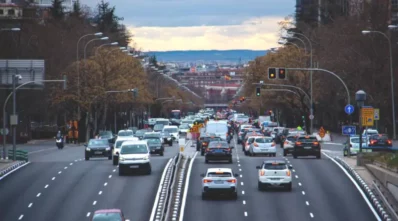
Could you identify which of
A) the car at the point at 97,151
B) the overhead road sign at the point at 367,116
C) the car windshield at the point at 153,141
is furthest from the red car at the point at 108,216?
the car windshield at the point at 153,141

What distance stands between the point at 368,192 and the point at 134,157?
1233cm

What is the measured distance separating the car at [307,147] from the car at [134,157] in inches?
622

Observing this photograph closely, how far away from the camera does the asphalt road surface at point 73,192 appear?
39.8 meters

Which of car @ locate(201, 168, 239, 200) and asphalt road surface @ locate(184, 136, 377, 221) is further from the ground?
car @ locate(201, 168, 239, 200)

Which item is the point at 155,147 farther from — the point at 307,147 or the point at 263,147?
the point at 307,147

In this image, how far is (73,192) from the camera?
45719 mm

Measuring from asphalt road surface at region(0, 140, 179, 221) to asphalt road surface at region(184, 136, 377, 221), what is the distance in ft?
7.06

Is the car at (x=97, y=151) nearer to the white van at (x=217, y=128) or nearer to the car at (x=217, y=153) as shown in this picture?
the car at (x=217, y=153)

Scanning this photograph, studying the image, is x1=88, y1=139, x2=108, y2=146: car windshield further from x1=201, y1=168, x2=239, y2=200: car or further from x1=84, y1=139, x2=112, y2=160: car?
x1=201, y1=168, x2=239, y2=200: car

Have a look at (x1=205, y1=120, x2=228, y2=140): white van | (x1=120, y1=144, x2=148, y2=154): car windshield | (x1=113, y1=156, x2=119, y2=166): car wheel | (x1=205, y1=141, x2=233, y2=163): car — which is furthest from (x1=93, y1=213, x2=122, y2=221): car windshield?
(x1=205, y1=120, x2=228, y2=140): white van

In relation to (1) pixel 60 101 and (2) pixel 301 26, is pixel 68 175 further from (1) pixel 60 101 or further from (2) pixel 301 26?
(2) pixel 301 26

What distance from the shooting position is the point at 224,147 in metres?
59.4

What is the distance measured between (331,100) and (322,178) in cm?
6869

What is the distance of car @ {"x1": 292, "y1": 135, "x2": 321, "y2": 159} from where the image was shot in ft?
209
